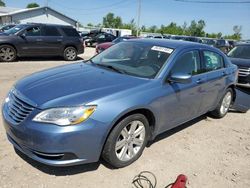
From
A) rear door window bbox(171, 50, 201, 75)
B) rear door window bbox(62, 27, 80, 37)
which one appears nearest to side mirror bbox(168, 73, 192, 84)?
rear door window bbox(171, 50, 201, 75)

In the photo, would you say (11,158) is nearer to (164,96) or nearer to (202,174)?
(164,96)

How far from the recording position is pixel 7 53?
40.0 feet

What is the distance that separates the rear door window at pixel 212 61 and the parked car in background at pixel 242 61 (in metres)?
4.05

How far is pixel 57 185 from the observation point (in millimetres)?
3182

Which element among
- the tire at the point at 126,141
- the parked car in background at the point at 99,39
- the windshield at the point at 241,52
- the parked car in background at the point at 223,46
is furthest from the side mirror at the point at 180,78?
the parked car in background at the point at 99,39

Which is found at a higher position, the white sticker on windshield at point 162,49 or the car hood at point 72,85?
the white sticker on windshield at point 162,49

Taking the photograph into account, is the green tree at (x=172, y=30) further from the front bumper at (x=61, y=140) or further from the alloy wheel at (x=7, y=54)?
the front bumper at (x=61, y=140)

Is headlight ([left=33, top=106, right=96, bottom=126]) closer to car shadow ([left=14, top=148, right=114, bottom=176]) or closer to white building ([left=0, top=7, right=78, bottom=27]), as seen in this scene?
car shadow ([left=14, top=148, right=114, bottom=176])

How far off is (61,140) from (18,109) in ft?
2.43

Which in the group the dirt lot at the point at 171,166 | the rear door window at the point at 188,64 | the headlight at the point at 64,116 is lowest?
the dirt lot at the point at 171,166

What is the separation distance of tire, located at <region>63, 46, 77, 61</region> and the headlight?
37.9 ft

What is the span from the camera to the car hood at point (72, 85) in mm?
3164

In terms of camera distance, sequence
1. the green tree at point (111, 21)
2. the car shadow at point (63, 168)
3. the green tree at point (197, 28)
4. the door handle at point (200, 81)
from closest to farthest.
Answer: the car shadow at point (63, 168)
the door handle at point (200, 81)
the green tree at point (197, 28)
the green tree at point (111, 21)

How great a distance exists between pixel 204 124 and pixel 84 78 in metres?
2.99
